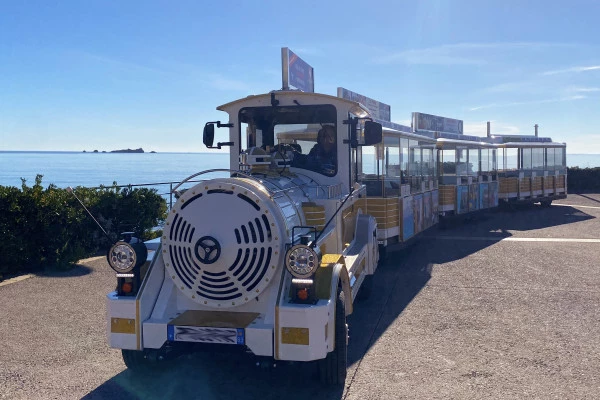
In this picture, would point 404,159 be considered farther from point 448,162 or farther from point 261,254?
point 261,254

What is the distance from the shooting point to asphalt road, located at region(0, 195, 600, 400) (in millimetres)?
4949

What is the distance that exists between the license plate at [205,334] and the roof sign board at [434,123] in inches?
553

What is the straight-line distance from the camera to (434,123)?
20188 millimetres

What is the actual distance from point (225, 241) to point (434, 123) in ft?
54.9

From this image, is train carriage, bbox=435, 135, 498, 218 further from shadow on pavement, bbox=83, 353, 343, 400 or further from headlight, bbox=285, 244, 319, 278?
headlight, bbox=285, 244, 319, 278

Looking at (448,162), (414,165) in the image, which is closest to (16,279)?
(414,165)

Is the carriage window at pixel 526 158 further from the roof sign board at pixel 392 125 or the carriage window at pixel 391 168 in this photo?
the carriage window at pixel 391 168

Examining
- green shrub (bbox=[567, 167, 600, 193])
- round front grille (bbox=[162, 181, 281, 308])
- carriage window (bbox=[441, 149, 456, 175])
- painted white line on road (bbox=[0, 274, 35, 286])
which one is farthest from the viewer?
green shrub (bbox=[567, 167, 600, 193])

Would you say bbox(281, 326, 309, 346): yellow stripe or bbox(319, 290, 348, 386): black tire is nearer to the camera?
bbox(281, 326, 309, 346): yellow stripe

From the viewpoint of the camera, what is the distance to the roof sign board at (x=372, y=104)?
1379 centimetres

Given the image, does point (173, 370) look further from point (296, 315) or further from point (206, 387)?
point (296, 315)

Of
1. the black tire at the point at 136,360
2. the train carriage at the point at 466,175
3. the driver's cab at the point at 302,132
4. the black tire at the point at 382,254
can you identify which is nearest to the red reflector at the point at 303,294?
the black tire at the point at 136,360

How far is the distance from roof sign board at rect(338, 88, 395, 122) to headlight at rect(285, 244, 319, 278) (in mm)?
9242

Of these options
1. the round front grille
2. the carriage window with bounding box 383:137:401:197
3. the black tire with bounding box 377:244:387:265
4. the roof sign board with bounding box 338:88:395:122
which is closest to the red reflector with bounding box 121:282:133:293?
the round front grille
